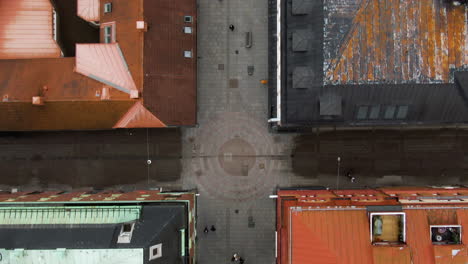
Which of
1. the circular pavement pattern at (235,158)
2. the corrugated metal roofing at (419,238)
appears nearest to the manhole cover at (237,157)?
the circular pavement pattern at (235,158)

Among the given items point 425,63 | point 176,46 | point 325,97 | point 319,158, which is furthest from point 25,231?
point 425,63

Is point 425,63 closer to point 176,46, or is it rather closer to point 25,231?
point 176,46

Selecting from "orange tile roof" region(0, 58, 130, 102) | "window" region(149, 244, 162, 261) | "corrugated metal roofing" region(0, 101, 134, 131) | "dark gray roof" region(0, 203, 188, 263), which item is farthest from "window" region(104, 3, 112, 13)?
"window" region(149, 244, 162, 261)

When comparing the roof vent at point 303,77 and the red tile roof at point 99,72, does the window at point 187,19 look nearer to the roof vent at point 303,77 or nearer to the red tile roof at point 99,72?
the red tile roof at point 99,72

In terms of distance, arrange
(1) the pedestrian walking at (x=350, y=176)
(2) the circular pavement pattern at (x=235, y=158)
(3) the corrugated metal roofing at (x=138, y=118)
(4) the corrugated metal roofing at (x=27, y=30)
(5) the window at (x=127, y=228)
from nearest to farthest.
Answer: (5) the window at (x=127, y=228), (3) the corrugated metal roofing at (x=138, y=118), (4) the corrugated metal roofing at (x=27, y=30), (1) the pedestrian walking at (x=350, y=176), (2) the circular pavement pattern at (x=235, y=158)

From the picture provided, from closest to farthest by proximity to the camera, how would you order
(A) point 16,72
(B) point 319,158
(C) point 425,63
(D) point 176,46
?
(C) point 425,63
(A) point 16,72
(D) point 176,46
(B) point 319,158

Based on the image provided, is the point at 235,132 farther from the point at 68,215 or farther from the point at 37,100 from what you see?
the point at 37,100
